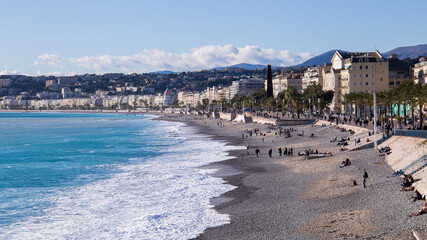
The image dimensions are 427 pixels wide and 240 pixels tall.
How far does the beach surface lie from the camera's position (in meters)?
19.2

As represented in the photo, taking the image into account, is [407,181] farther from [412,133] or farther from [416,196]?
[412,133]

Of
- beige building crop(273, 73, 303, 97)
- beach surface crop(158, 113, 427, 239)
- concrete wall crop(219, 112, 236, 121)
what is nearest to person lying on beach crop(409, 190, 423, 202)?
beach surface crop(158, 113, 427, 239)

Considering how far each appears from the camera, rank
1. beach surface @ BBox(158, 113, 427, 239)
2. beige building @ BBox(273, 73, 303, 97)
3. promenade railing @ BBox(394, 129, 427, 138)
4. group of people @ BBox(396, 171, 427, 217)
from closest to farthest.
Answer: group of people @ BBox(396, 171, 427, 217) → beach surface @ BBox(158, 113, 427, 239) → promenade railing @ BBox(394, 129, 427, 138) → beige building @ BBox(273, 73, 303, 97)

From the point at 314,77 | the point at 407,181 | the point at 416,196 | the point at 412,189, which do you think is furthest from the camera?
the point at 314,77

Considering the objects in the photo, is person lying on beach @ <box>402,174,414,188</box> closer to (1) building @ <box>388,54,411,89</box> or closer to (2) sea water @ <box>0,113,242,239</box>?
(2) sea water @ <box>0,113,242,239</box>

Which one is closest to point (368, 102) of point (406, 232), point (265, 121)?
point (265, 121)

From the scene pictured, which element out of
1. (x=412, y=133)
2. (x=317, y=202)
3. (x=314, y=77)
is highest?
(x=314, y=77)

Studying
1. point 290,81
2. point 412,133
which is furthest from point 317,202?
point 290,81

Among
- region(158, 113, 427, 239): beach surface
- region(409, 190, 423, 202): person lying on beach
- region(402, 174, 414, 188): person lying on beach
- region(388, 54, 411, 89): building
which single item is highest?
region(388, 54, 411, 89): building

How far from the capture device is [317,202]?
24422 mm

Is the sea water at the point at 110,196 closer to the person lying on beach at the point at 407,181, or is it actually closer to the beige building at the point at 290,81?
the person lying on beach at the point at 407,181

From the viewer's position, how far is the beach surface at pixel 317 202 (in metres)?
19.2

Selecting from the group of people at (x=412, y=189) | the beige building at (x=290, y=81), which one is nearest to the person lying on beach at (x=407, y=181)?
the group of people at (x=412, y=189)

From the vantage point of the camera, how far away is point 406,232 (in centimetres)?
1712
